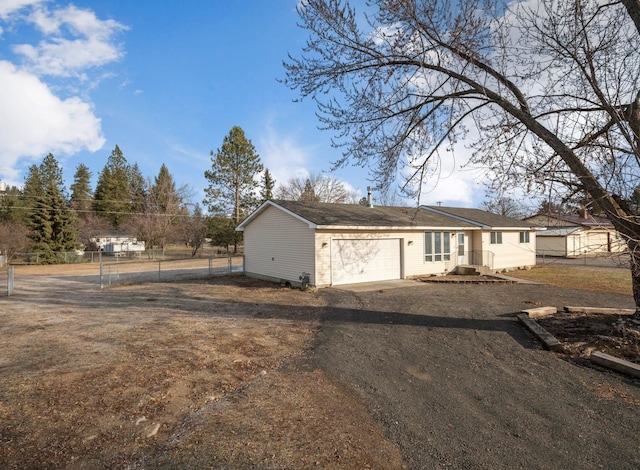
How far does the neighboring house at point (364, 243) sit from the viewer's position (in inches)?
539

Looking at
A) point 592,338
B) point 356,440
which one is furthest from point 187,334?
point 592,338

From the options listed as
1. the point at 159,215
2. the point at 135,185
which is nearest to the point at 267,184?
the point at 159,215

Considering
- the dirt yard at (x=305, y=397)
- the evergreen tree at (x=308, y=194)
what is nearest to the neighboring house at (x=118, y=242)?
the evergreen tree at (x=308, y=194)

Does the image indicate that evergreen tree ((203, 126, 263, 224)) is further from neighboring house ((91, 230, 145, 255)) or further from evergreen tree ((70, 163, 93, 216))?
evergreen tree ((70, 163, 93, 216))

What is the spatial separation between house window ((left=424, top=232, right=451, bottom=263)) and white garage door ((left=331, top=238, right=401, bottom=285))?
1.89 metres

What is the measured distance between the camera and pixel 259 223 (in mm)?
17234

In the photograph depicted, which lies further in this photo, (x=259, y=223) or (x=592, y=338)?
(x=259, y=223)

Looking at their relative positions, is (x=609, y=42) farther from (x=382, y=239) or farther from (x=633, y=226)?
(x=382, y=239)

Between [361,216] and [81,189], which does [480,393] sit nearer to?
[361,216]

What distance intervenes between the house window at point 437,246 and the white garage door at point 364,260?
1.89 meters

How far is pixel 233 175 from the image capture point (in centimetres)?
3581

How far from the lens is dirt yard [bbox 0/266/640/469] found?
9.64ft

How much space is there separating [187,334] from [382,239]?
1007cm

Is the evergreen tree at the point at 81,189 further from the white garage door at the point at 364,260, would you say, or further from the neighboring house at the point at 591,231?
the neighboring house at the point at 591,231
